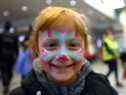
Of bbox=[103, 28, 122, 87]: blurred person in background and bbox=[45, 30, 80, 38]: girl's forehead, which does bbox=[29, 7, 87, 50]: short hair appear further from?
bbox=[103, 28, 122, 87]: blurred person in background

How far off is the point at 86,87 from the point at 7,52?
5.39 m

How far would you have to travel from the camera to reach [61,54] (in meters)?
1.84

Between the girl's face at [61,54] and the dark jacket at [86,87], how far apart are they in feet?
0.22

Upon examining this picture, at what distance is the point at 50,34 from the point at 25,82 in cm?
23

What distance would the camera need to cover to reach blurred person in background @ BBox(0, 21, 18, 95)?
7.07 m

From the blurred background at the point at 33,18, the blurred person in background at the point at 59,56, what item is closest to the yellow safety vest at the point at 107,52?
the blurred background at the point at 33,18

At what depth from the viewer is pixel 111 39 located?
8.27 meters

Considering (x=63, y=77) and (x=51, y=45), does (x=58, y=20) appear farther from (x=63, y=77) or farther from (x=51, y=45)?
(x=63, y=77)

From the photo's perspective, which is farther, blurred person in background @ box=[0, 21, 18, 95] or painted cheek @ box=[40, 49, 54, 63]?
blurred person in background @ box=[0, 21, 18, 95]

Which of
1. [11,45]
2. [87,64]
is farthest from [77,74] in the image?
[11,45]

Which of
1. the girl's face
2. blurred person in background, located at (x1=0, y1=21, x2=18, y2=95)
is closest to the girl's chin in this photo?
the girl's face

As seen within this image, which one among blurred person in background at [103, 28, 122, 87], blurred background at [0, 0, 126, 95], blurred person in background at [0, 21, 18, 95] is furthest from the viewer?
blurred person in background at [103, 28, 122, 87]

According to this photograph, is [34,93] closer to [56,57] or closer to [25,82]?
[25,82]

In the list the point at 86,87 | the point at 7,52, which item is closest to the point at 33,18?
the point at 86,87
